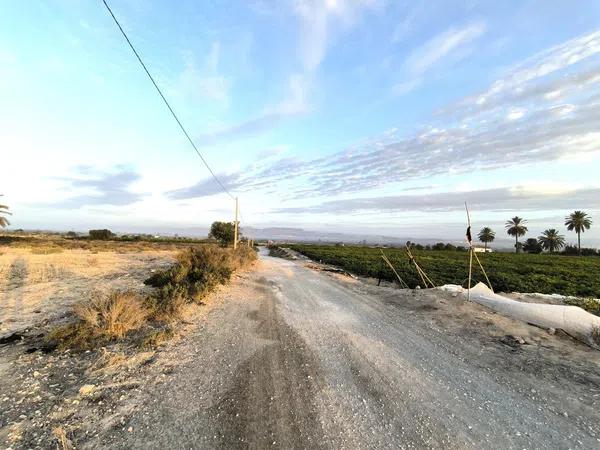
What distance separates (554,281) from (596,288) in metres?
2.49

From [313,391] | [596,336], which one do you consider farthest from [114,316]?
[596,336]

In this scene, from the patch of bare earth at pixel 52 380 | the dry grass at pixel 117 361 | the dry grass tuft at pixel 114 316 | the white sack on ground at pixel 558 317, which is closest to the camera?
the patch of bare earth at pixel 52 380

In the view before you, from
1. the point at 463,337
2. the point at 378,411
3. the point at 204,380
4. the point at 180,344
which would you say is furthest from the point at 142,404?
the point at 463,337

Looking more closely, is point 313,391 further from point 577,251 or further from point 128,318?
point 577,251

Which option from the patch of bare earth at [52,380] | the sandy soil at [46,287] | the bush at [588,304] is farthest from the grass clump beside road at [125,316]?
the bush at [588,304]

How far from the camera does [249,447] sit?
357cm

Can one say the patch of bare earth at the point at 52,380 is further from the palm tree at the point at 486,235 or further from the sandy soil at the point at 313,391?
the palm tree at the point at 486,235

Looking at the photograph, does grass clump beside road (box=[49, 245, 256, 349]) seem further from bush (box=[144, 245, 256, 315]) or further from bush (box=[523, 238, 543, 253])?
bush (box=[523, 238, 543, 253])

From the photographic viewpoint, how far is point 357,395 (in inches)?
190

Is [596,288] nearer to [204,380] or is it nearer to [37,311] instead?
[204,380]

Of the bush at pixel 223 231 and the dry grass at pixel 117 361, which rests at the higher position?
the bush at pixel 223 231

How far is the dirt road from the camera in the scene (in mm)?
3828

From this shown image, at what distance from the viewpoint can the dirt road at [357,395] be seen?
3828 millimetres

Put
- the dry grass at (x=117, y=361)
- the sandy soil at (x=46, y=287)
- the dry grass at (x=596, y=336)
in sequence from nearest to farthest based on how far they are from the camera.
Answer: the dry grass at (x=117, y=361) < the dry grass at (x=596, y=336) < the sandy soil at (x=46, y=287)
